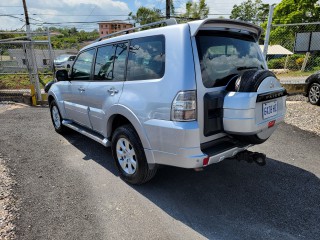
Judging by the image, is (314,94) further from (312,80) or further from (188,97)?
(188,97)

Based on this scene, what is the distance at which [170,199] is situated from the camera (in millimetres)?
3217

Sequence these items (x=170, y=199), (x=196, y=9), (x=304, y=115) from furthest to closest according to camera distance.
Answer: (x=196, y=9) → (x=304, y=115) → (x=170, y=199)

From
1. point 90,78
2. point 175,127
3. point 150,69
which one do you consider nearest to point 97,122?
point 90,78

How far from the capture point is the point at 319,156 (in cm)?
432

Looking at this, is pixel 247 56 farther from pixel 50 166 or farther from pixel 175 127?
pixel 50 166

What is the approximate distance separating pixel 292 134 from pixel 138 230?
420 cm

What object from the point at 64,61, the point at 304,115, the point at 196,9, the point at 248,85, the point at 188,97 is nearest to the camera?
the point at 188,97

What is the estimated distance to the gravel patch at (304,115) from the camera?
5.82m

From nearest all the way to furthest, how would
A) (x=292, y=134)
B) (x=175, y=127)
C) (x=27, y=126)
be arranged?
(x=175, y=127)
(x=292, y=134)
(x=27, y=126)

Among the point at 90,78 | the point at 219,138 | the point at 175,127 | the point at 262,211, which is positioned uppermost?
the point at 90,78

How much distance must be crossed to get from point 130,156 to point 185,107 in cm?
120

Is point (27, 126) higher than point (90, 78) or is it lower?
lower

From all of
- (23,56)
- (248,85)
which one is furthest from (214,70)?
(23,56)

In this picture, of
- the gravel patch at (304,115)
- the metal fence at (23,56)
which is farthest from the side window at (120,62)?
the metal fence at (23,56)
